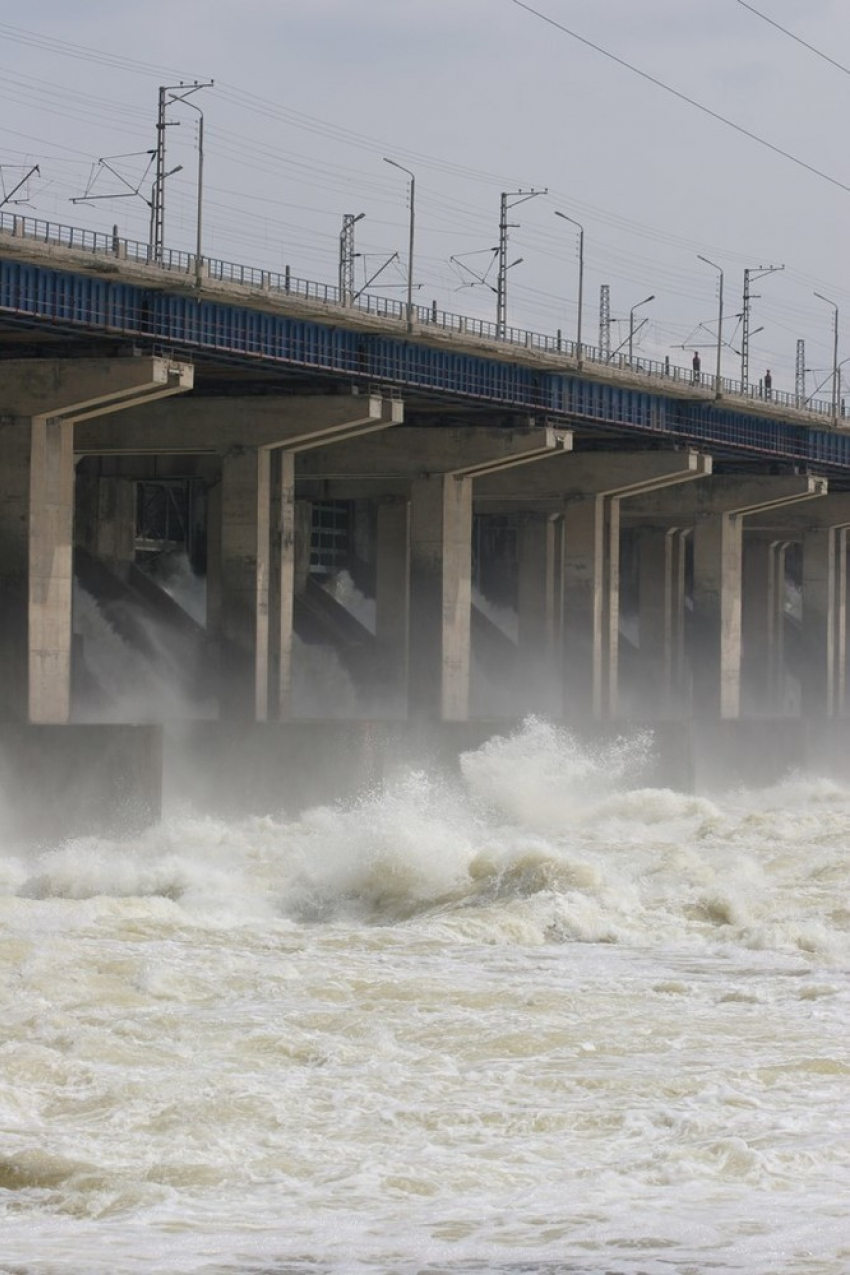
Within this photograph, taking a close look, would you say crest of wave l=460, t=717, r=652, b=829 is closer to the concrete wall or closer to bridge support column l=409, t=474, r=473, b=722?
bridge support column l=409, t=474, r=473, b=722

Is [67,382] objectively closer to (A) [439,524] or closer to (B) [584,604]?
(A) [439,524]

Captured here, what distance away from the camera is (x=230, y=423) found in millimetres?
46000

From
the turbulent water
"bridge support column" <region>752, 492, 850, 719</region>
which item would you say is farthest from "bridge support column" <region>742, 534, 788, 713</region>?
the turbulent water

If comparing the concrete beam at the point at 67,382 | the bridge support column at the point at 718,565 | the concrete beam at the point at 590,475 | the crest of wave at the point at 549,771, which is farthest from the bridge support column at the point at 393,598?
the concrete beam at the point at 67,382

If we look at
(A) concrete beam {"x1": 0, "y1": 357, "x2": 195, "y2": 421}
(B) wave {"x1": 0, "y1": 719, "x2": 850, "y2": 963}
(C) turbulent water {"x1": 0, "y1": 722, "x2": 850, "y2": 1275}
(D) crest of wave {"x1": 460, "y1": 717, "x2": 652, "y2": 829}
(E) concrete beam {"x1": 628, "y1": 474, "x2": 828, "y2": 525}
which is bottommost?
(C) turbulent water {"x1": 0, "y1": 722, "x2": 850, "y2": 1275}

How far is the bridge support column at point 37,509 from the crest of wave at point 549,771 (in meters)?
12.3

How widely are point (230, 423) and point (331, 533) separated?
66.3 feet

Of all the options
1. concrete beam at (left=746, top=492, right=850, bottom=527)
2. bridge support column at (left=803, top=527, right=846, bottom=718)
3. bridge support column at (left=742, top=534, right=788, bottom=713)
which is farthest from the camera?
bridge support column at (left=742, top=534, right=788, bottom=713)

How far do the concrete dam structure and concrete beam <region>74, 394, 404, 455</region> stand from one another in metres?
0.06

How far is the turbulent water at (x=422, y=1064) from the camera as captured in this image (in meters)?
13.9

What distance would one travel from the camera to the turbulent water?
547 inches

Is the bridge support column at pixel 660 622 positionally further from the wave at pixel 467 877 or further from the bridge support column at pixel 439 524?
the wave at pixel 467 877

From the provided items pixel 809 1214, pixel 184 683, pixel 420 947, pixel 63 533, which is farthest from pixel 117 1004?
pixel 184 683

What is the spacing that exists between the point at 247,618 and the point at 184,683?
4.99m
